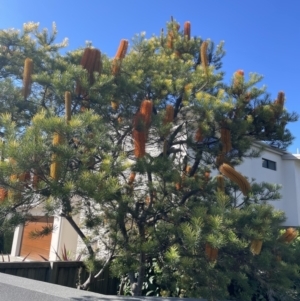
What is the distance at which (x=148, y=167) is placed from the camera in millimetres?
4965

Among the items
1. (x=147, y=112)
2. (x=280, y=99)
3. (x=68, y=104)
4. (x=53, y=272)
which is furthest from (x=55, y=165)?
(x=53, y=272)

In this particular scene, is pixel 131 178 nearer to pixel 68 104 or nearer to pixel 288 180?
pixel 68 104

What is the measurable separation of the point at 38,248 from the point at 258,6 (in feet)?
32.9

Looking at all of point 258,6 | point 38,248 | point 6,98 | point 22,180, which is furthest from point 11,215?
point 38,248

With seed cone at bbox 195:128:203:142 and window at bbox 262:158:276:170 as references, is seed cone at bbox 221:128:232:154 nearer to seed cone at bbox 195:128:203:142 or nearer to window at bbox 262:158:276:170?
seed cone at bbox 195:128:203:142

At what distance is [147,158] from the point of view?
518 cm

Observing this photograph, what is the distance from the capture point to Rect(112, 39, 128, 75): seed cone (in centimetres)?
581

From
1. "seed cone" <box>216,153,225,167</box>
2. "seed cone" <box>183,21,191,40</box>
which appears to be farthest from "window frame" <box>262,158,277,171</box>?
"seed cone" <box>216,153,225,167</box>

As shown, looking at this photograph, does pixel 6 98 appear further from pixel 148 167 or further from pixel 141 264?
pixel 141 264

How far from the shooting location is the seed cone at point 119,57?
5.81 m

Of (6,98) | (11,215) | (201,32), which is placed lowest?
(11,215)

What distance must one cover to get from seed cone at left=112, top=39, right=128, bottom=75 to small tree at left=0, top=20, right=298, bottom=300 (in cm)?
2

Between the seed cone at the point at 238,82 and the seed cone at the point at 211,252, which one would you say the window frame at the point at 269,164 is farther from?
Answer: the seed cone at the point at 211,252

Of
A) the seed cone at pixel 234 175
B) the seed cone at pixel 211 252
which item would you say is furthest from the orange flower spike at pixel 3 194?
the seed cone at pixel 234 175
